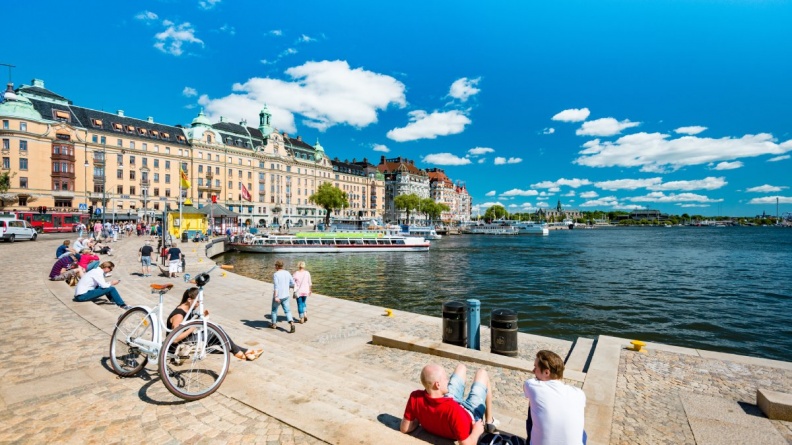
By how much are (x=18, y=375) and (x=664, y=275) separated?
38283 millimetres

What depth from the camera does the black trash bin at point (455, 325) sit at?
934 cm

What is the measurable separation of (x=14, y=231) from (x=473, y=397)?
45.5 metres

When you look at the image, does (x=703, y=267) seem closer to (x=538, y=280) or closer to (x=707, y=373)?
(x=538, y=280)

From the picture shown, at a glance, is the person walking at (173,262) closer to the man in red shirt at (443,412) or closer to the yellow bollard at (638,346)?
the man in red shirt at (443,412)

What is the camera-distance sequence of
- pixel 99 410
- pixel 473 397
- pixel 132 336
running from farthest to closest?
pixel 132 336 < pixel 99 410 < pixel 473 397

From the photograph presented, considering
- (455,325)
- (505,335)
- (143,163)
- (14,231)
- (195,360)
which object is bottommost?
(505,335)

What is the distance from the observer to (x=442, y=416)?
423 cm

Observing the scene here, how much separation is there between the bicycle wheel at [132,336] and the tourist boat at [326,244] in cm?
4448

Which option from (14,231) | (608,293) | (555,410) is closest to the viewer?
(555,410)

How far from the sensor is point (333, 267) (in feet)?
121

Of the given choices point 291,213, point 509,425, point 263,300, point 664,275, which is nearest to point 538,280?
point 664,275

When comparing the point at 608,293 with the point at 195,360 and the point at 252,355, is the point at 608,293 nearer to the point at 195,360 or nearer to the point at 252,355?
the point at 252,355

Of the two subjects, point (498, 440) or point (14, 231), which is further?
point (14, 231)

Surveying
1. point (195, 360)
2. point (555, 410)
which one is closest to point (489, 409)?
point (555, 410)
